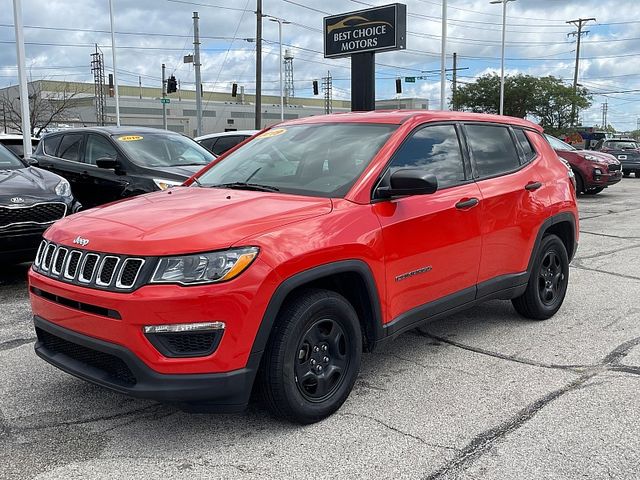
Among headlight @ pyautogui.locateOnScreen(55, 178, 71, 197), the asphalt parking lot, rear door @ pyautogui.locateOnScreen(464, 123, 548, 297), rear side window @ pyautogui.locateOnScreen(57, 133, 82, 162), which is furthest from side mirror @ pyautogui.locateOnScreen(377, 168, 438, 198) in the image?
rear side window @ pyautogui.locateOnScreen(57, 133, 82, 162)

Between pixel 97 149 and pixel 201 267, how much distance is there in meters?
6.73

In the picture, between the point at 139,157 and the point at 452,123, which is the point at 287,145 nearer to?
the point at 452,123

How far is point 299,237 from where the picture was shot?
10.7 feet

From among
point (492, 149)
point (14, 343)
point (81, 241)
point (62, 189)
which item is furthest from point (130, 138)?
point (81, 241)

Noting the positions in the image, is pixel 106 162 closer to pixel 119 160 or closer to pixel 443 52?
pixel 119 160

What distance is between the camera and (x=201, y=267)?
9.75ft

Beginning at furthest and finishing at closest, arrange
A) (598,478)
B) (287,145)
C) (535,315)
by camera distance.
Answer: (535,315) < (287,145) < (598,478)

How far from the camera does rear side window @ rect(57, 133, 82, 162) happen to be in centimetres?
933

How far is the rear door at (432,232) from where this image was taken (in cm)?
379

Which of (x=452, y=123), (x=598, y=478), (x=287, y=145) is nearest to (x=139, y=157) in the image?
(x=287, y=145)

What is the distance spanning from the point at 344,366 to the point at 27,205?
13.8 feet

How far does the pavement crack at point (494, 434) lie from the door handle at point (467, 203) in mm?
1317

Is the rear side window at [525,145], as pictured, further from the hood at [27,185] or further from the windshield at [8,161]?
the windshield at [8,161]

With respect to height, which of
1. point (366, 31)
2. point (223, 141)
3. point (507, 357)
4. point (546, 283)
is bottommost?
point (507, 357)
